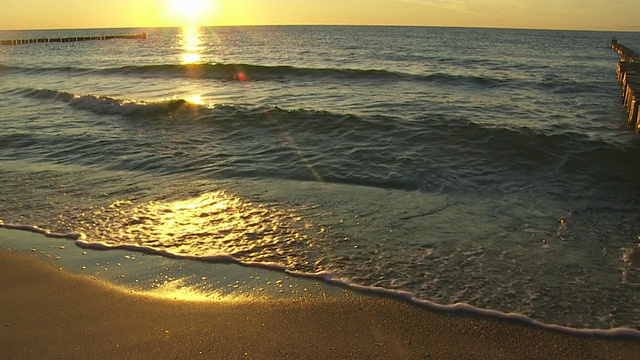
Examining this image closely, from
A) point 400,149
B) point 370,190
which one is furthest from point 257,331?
point 400,149

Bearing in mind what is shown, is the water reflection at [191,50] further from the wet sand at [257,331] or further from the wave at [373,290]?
the wet sand at [257,331]

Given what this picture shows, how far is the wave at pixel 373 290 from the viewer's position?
3900 millimetres

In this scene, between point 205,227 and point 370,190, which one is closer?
point 205,227

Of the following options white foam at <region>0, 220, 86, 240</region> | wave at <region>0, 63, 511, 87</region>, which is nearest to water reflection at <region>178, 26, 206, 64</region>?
wave at <region>0, 63, 511, 87</region>

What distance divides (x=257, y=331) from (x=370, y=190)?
424 centimetres

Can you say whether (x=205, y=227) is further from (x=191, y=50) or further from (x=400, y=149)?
(x=191, y=50)

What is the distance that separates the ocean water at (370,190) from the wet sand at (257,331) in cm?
36

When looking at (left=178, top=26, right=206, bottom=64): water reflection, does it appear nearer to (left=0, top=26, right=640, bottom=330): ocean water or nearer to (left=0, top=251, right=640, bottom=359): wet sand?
(left=0, top=26, right=640, bottom=330): ocean water

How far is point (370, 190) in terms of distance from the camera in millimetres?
7727

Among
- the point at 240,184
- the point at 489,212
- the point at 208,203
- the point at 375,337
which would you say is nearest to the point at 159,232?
the point at 208,203

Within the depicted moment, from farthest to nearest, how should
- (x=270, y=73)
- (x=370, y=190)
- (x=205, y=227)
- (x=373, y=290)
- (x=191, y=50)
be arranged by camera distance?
(x=191, y=50)
(x=270, y=73)
(x=370, y=190)
(x=205, y=227)
(x=373, y=290)

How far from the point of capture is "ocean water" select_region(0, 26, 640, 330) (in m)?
4.94

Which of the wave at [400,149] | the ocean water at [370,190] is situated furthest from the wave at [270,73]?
the wave at [400,149]

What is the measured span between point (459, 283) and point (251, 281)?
1942 millimetres
